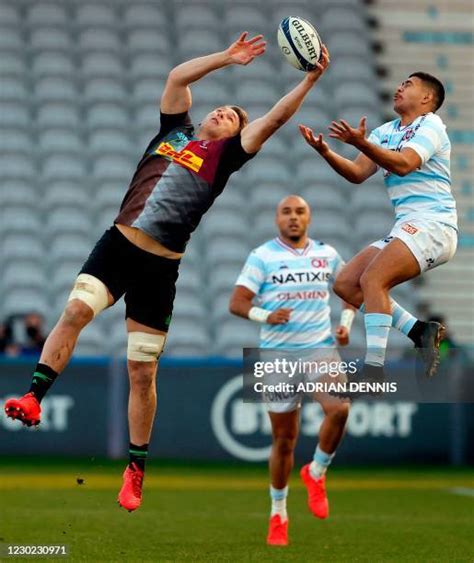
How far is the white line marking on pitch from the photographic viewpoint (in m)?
14.6

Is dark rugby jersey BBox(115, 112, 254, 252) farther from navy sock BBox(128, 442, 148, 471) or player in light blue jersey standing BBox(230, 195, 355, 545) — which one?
player in light blue jersey standing BBox(230, 195, 355, 545)

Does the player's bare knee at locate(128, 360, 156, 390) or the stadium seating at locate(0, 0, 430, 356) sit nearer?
the player's bare knee at locate(128, 360, 156, 390)

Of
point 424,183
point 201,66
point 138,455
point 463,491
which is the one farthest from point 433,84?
point 463,491

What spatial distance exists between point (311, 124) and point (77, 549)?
13702 mm

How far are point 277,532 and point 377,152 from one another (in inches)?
130

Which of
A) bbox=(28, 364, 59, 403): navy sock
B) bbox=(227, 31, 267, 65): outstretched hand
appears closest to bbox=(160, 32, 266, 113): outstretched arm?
bbox=(227, 31, 267, 65): outstretched hand

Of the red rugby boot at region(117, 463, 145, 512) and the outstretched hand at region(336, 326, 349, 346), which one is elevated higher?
the outstretched hand at region(336, 326, 349, 346)

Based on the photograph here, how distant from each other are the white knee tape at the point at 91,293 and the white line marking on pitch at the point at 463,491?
6.99 meters

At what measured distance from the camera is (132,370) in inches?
359

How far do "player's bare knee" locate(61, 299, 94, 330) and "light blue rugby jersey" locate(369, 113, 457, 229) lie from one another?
6.84ft

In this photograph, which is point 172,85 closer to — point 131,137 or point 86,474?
point 86,474

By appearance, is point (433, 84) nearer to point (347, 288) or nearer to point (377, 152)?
point (377, 152)

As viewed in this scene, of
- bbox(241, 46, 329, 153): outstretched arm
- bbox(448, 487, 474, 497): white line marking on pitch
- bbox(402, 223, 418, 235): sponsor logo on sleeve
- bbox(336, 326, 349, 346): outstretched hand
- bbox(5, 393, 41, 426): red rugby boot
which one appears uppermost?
bbox(241, 46, 329, 153): outstretched arm

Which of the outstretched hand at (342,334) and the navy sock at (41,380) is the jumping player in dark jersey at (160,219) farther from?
the outstretched hand at (342,334)
